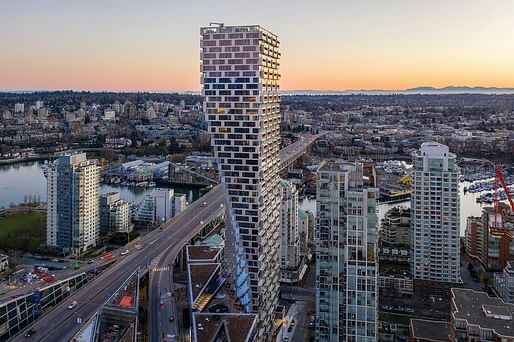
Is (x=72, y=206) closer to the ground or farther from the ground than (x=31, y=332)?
farther from the ground

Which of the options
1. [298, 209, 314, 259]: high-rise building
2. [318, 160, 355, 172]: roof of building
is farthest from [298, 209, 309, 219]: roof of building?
[318, 160, 355, 172]: roof of building

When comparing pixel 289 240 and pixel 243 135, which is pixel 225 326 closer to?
pixel 243 135

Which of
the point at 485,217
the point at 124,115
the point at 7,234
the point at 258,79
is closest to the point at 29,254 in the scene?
the point at 7,234

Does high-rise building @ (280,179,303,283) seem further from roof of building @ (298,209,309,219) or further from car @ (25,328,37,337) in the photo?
car @ (25,328,37,337)

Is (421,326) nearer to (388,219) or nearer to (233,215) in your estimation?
(233,215)

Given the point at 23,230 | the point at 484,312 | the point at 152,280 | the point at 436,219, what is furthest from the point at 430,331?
the point at 23,230

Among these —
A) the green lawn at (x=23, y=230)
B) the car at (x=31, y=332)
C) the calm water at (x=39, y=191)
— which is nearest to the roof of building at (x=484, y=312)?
the car at (x=31, y=332)
